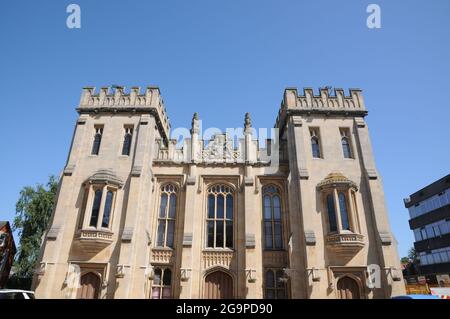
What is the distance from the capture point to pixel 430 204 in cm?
4103

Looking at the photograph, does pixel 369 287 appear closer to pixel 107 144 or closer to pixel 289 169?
pixel 289 169

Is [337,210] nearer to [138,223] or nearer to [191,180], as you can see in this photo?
[191,180]

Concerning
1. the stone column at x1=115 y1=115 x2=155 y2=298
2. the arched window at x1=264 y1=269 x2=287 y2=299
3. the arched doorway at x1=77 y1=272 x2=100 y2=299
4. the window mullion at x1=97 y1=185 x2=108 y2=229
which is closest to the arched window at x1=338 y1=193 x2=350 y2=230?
the arched window at x1=264 y1=269 x2=287 y2=299

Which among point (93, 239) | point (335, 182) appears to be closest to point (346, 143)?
point (335, 182)

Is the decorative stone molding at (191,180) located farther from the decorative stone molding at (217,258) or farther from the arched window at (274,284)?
the arched window at (274,284)

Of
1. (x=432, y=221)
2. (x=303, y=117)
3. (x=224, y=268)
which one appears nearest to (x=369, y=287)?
(x=224, y=268)

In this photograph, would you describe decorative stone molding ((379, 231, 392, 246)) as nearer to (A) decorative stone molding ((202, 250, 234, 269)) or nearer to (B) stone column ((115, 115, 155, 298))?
(A) decorative stone molding ((202, 250, 234, 269))

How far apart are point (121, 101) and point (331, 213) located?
18.7 m

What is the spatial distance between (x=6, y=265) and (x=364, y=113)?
1497 inches

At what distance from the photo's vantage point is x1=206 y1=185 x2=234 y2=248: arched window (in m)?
20.7

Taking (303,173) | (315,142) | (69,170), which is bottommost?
(303,173)

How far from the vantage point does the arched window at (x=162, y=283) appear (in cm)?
1934

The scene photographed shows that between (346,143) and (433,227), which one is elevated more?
(346,143)

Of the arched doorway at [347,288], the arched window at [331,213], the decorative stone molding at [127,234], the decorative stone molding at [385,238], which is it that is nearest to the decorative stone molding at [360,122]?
the arched window at [331,213]
